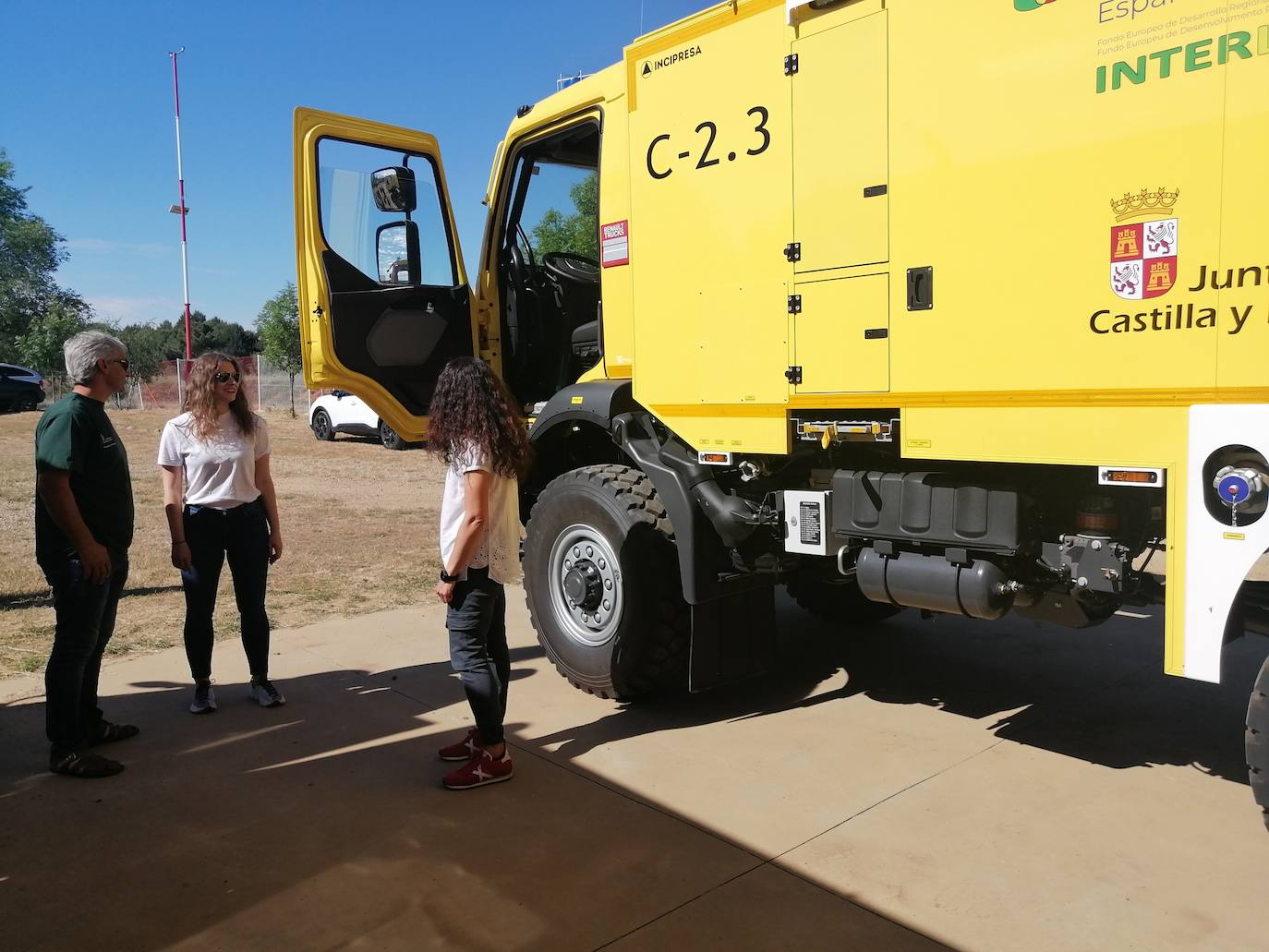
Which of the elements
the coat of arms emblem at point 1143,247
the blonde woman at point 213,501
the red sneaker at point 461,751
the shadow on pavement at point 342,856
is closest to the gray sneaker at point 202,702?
the blonde woman at point 213,501

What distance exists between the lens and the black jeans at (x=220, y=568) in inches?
178

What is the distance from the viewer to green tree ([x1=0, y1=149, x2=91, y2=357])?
47531mm

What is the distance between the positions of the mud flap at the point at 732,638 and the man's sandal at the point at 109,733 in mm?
2523

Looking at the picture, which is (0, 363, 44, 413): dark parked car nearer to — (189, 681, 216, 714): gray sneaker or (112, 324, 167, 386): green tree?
(112, 324, 167, 386): green tree

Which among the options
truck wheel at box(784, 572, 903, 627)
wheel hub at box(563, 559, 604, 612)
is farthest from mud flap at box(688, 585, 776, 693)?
truck wheel at box(784, 572, 903, 627)

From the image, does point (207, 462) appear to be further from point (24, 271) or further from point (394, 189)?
point (24, 271)

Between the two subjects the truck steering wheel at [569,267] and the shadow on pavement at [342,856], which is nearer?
the shadow on pavement at [342,856]

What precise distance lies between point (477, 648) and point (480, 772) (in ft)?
1.60

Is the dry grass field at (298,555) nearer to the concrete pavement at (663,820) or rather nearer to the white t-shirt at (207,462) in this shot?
the concrete pavement at (663,820)

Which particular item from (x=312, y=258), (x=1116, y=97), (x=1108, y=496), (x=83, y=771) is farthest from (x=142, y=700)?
(x=1116, y=97)

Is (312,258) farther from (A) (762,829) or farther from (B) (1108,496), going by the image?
(B) (1108,496)

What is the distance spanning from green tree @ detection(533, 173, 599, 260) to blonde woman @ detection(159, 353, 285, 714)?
1967 millimetres

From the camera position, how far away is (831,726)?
14.9 feet

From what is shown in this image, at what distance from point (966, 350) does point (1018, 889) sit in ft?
5.86
